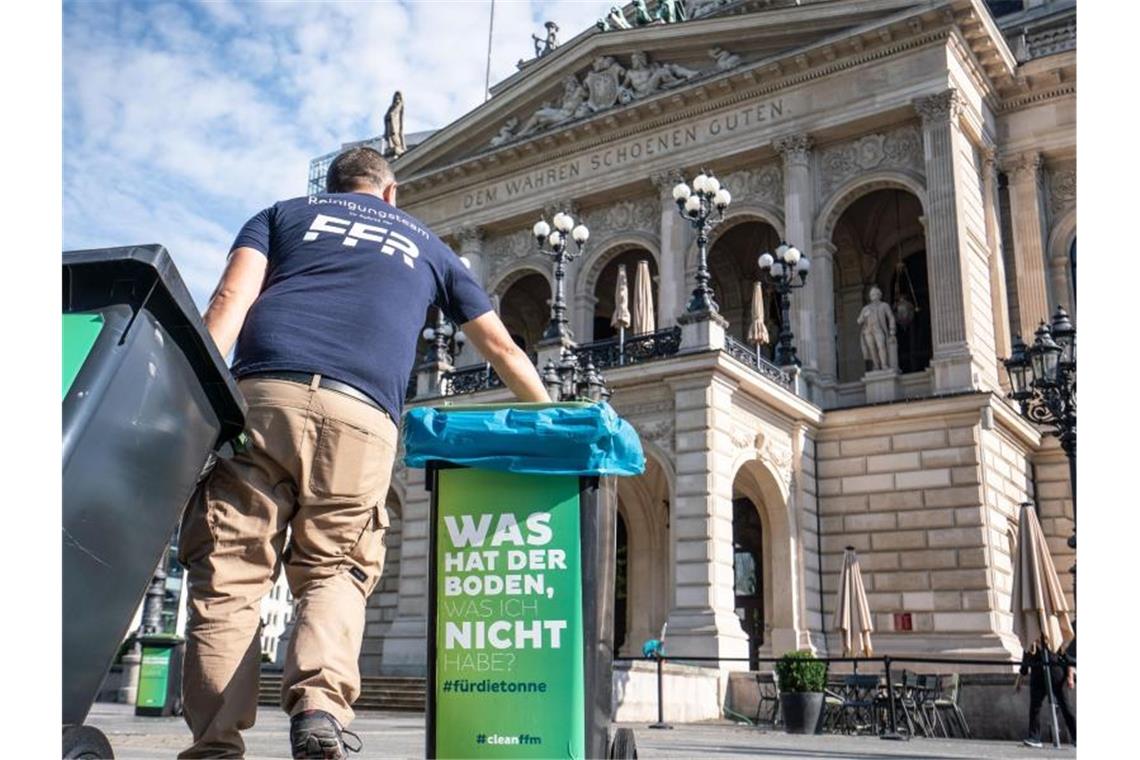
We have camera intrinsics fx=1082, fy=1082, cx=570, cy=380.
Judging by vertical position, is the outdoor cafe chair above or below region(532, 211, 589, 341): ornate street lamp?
below

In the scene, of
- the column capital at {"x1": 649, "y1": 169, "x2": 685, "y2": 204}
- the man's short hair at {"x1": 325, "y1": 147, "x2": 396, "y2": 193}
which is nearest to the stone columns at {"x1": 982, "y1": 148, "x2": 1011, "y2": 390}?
the column capital at {"x1": 649, "y1": 169, "x2": 685, "y2": 204}

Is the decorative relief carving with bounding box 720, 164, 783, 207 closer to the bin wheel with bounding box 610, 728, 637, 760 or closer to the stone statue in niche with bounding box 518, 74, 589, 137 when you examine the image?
the stone statue in niche with bounding box 518, 74, 589, 137

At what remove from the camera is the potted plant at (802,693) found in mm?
14648

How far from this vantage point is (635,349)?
72.0ft

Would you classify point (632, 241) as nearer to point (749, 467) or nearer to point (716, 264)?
point (716, 264)

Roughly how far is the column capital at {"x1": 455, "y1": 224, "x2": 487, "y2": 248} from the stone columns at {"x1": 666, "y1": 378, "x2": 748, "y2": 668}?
1227 centimetres

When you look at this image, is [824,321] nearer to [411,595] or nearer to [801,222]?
[801,222]

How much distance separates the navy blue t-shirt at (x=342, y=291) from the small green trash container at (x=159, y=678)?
13872mm

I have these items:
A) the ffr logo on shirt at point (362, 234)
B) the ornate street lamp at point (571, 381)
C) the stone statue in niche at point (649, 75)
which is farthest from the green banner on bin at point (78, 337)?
the stone statue in niche at point (649, 75)

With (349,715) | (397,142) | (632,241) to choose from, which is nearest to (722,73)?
(632,241)

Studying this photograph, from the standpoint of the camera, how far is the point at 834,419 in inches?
922

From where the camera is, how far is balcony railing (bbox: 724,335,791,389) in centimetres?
2105

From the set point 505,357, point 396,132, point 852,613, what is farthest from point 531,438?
point 396,132
